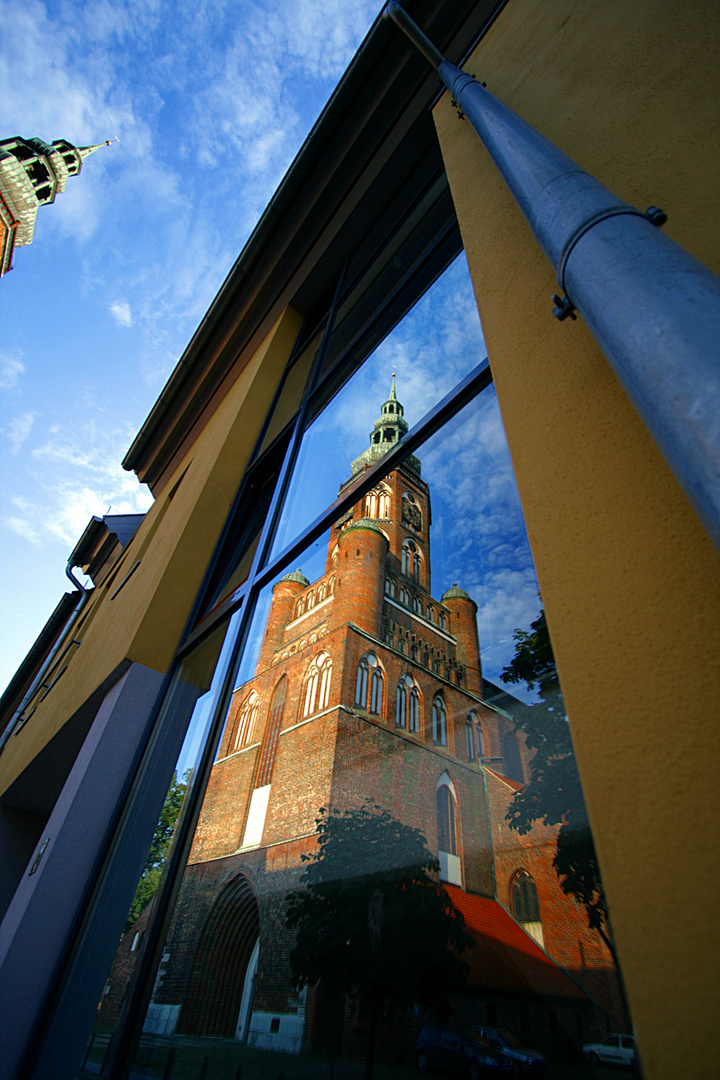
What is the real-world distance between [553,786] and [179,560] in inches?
126

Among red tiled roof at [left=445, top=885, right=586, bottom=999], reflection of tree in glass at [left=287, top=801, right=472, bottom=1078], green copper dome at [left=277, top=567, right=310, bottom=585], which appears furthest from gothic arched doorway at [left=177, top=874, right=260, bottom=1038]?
green copper dome at [left=277, top=567, right=310, bottom=585]

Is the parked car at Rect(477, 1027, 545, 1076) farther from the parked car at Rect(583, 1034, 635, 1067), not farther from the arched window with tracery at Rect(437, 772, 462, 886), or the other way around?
the arched window with tracery at Rect(437, 772, 462, 886)

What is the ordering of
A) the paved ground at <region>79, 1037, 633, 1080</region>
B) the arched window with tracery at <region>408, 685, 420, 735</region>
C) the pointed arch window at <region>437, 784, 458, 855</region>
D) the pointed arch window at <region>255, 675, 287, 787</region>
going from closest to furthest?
the paved ground at <region>79, 1037, 633, 1080</region> → the pointed arch window at <region>437, 784, 458, 855</region> → the arched window with tracery at <region>408, 685, 420, 735</region> → the pointed arch window at <region>255, 675, 287, 787</region>

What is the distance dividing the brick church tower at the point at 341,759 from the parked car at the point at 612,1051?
8cm

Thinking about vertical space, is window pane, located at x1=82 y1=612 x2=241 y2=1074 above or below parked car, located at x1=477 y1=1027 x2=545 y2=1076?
above

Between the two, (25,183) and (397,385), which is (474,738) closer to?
(397,385)

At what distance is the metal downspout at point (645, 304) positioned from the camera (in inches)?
22.9

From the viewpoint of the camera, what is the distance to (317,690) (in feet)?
7.89

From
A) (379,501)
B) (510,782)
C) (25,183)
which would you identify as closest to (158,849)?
(379,501)

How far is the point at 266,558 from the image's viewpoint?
315 centimetres

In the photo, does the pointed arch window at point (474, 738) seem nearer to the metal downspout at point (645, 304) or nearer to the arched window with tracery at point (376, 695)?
the arched window with tracery at point (376, 695)

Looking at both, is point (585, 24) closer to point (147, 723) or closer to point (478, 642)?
point (478, 642)

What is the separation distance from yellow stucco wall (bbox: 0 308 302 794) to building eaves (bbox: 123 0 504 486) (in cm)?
43

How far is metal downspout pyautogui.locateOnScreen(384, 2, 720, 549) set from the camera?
0.58 m
